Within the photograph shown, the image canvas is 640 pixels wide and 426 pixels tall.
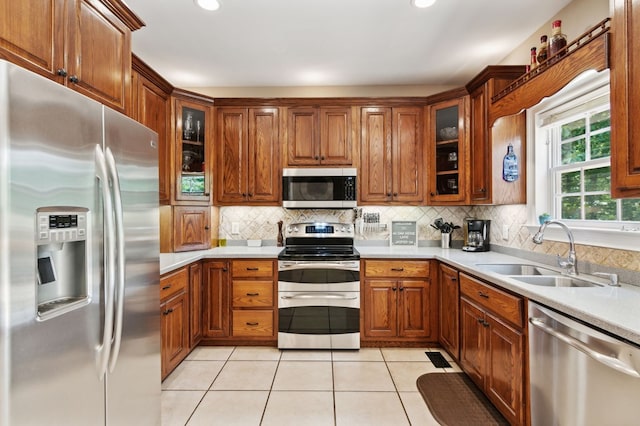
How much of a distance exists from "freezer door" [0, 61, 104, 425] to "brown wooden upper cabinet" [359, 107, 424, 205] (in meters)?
2.57

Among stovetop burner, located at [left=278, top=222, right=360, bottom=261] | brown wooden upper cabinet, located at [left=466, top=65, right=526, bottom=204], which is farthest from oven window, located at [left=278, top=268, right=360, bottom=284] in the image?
brown wooden upper cabinet, located at [left=466, top=65, right=526, bottom=204]

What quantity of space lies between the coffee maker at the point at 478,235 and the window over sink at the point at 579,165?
1.82ft

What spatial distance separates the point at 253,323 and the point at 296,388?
2.82 ft

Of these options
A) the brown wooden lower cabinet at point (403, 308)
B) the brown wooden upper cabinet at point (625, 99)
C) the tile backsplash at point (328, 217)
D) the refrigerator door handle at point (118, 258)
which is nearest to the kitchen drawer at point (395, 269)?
the brown wooden lower cabinet at point (403, 308)

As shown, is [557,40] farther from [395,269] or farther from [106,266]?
[106,266]

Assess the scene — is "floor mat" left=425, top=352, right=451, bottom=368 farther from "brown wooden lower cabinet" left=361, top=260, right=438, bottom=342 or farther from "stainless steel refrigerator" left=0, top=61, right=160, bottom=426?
A: "stainless steel refrigerator" left=0, top=61, right=160, bottom=426

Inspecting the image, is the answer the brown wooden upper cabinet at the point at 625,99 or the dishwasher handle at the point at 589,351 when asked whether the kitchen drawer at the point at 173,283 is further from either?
the brown wooden upper cabinet at the point at 625,99

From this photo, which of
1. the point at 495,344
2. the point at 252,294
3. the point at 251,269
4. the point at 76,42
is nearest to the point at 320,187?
the point at 251,269

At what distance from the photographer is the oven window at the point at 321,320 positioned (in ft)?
9.67

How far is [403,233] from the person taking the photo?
140 inches

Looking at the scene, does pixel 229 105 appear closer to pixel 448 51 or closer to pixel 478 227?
pixel 448 51

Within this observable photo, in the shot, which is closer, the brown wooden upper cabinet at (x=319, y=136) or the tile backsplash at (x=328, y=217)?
the brown wooden upper cabinet at (x=319, y=136)

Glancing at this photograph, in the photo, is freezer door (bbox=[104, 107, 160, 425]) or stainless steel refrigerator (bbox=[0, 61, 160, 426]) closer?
stainless steel refrigerator (bbox=[0, 61, 160, 426])

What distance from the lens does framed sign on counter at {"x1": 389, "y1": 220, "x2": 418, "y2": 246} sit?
354 centimetres
